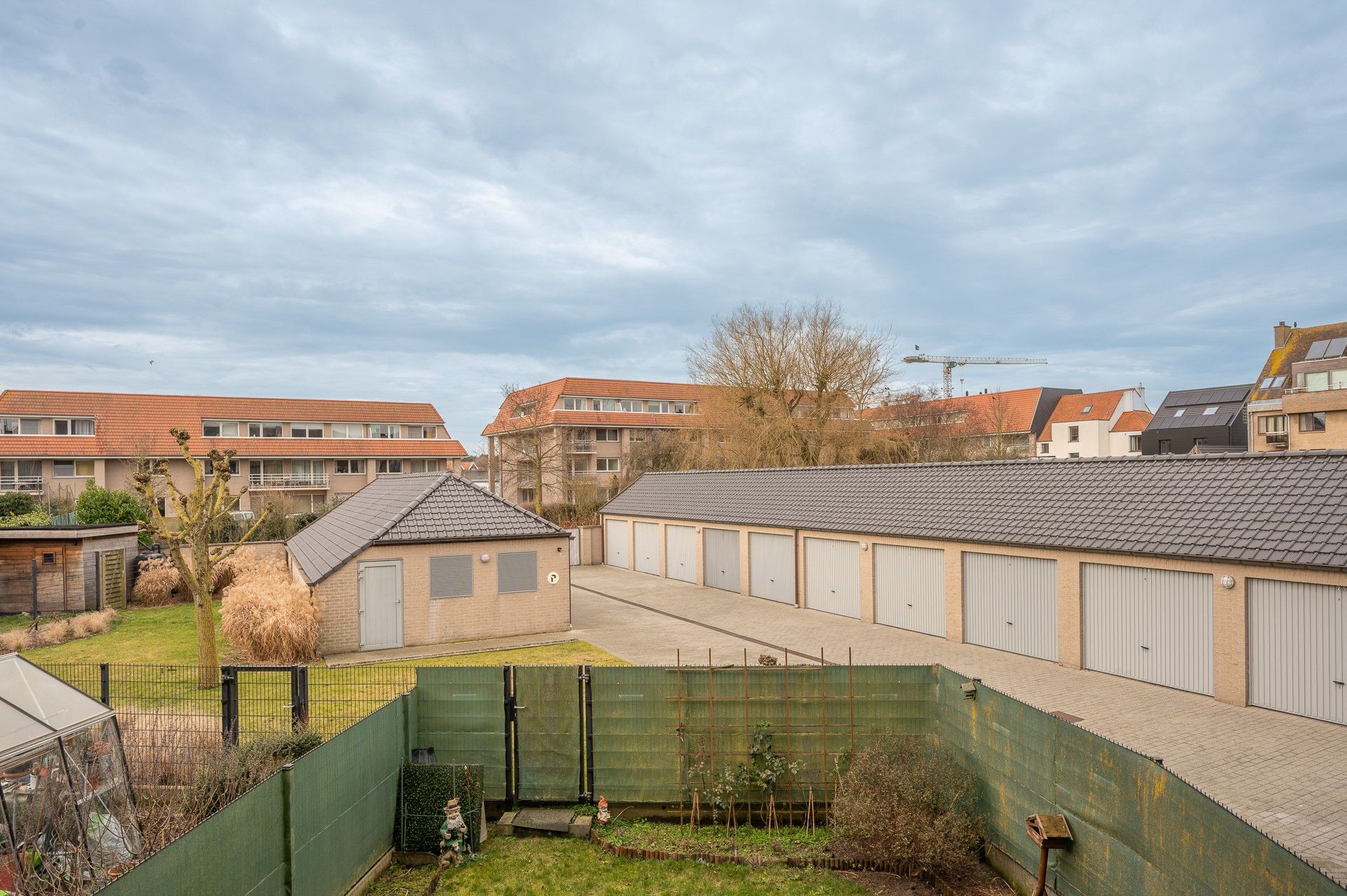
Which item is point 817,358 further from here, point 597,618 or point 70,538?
point 70,538

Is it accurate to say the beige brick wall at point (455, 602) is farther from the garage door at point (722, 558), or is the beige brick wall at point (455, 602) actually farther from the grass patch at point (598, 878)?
the grass patch at point (598, 878)

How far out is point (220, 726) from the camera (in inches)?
423

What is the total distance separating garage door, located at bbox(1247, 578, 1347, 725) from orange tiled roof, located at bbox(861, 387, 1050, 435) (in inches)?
1691

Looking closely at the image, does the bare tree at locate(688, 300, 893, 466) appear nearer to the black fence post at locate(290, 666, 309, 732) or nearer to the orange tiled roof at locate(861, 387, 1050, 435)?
the orange tiled roof at locate(861, 387, 1050, 435)

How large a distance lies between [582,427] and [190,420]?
2658 centimetres

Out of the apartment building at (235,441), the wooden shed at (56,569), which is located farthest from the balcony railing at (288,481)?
the wooden shed at (56,569)

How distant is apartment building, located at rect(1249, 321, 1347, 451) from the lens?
40.7 meters

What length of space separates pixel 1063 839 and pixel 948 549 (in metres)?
12.9

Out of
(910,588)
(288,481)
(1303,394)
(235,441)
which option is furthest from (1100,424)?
(235,441)

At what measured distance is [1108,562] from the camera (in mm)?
16219

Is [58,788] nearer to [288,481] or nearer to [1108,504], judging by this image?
[1108,504]

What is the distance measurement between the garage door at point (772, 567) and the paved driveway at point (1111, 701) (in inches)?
21.2

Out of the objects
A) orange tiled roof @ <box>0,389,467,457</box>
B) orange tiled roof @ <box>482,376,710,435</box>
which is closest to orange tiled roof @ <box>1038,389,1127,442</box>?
orange tiled roof @ <box>482,376,710,435</box>

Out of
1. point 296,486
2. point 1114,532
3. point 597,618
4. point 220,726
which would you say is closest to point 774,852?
point 220,726
